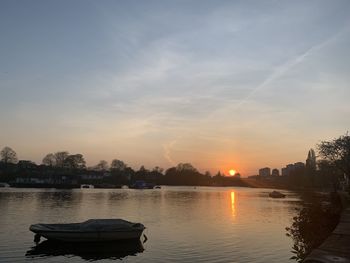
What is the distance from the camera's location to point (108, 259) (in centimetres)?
3659

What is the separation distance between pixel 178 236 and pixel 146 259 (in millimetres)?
11746

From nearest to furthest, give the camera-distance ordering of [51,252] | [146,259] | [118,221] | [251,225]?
[146,259], [51,252], [118,221], [251,225]

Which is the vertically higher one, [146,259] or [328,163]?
[328,163]

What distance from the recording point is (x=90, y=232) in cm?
4184

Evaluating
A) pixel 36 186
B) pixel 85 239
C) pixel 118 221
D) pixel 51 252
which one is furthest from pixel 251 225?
pixel 36 186

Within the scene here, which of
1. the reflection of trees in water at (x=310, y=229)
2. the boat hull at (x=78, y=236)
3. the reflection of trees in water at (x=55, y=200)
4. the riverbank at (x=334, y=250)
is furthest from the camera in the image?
the reflection of trees in water at (x=55, y=200)

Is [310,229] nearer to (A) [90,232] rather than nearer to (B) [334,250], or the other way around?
(B) [334,250]

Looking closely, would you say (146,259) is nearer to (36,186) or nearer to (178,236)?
(178,236)

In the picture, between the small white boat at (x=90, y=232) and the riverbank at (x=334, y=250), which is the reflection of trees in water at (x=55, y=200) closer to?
the small white boat at (x=90, y=232)

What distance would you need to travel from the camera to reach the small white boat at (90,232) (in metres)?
41.5

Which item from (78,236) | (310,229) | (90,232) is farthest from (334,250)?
(78,236)

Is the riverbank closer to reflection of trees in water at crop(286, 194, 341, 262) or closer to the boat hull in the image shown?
reflection of trees in water at crop(286, 194, 341, 262)

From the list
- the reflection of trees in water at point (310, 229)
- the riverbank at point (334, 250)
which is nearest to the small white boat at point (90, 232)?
the reflection of trees in water at point (310, 229)

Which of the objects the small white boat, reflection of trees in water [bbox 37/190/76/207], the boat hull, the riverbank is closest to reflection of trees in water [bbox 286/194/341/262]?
the riverbank
